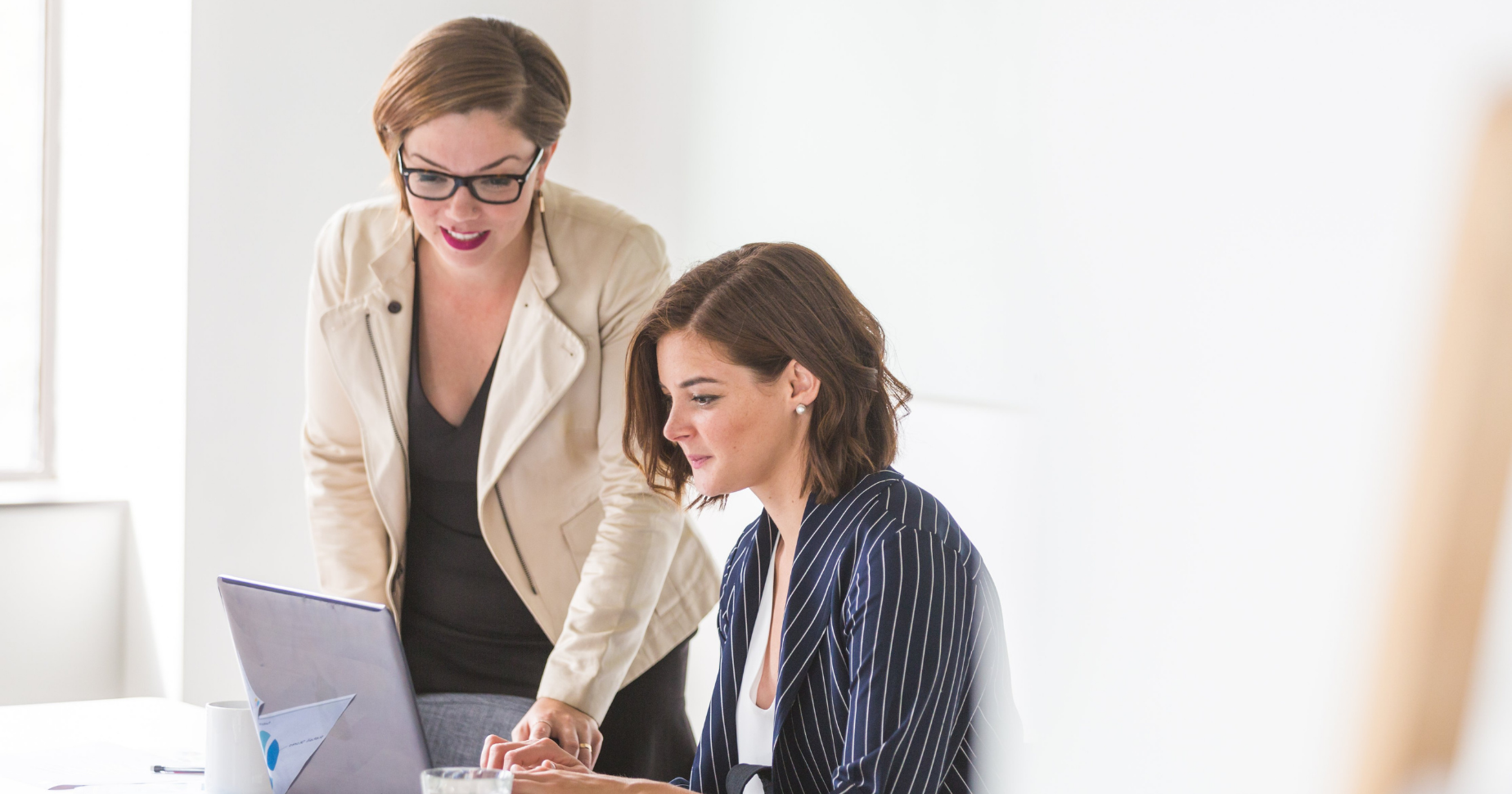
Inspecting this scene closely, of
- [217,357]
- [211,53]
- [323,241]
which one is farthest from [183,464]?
[323,241]

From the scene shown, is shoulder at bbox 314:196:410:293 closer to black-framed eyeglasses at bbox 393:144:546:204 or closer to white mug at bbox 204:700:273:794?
black-framed eyeglasses at bbox 393:144:546:204

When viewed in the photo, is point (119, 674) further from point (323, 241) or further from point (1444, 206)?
point (1444, 206)

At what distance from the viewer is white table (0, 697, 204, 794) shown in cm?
140

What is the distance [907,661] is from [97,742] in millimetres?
1030

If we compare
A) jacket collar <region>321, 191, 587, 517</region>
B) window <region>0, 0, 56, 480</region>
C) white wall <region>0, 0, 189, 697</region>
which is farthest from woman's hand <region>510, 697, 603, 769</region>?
window <region>0, 0, 56, 480</region>

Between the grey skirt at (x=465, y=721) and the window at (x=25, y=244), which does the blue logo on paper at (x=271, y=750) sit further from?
the window at (x=25, y=244)

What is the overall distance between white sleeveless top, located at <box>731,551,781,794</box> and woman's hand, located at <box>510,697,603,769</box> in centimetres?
20

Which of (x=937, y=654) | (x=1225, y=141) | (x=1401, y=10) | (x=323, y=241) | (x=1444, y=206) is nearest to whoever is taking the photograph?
(x=1444, y=206)

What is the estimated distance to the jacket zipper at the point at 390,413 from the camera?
5.50 ft

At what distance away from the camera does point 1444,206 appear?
0.33 meters

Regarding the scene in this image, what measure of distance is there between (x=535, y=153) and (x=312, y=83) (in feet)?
4.95

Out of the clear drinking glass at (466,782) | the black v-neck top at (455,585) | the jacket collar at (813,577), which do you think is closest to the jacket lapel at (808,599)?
the jacket collar at (813,577)

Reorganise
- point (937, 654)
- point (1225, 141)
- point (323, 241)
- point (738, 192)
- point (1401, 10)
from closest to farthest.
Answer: point (1401, 10) < point (1225, 141) < point (937, 654) < point (323, 241) < point (738, 192)

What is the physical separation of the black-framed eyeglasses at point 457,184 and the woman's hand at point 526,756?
65 cm
